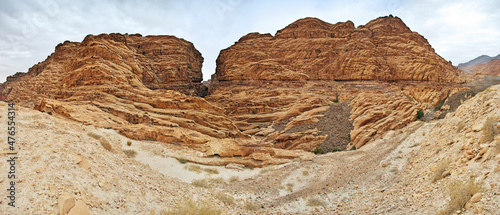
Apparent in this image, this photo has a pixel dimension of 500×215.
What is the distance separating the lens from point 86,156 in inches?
300

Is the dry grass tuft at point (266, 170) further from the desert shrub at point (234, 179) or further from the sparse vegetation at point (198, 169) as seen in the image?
the sparse vegetation at point (198, 169)

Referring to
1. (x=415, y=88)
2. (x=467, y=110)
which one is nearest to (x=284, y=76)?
(x=415, y=88)

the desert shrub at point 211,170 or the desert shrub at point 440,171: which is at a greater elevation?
the desert shrub at point 440,171

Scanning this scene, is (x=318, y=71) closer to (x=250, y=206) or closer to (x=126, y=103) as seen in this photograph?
(x=126, y=103)

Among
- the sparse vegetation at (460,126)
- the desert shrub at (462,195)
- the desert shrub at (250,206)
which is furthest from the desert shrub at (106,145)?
the sparse vegetation at (460,126)

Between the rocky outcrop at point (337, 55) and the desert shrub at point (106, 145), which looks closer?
the desert shrub at point (106, 145)

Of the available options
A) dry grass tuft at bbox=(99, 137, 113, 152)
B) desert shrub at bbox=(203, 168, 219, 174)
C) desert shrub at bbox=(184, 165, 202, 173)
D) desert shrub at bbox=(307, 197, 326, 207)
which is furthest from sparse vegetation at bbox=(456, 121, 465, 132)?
dry grass tuft at bbox=(99, 137, 113, 152)

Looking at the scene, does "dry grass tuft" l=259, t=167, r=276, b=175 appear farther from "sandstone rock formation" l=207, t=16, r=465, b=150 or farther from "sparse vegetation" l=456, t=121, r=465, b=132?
"sandstone rock formation" l=207, t=16, r=465, b=150

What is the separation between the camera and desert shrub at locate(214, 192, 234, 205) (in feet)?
32.7

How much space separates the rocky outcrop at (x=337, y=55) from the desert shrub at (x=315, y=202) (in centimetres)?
3896

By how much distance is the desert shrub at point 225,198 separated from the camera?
392 inches

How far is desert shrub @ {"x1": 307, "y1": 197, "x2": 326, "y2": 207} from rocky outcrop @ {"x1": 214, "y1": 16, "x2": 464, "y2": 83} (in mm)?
38955

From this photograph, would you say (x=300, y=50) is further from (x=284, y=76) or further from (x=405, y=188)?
(x=405, y=188)

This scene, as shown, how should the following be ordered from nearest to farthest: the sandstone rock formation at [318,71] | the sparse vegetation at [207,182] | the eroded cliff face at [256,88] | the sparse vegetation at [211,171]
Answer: the sparse vegetation at [207,182]
the sparse vegetation at [211,171]
the eroded cliff face at [256,88]
the sandstone rock formation at [318,71]
